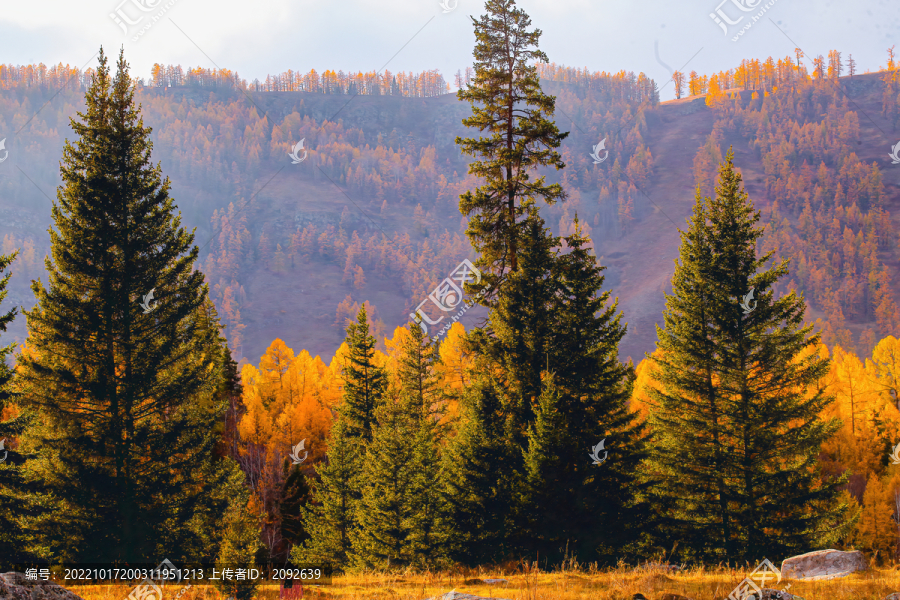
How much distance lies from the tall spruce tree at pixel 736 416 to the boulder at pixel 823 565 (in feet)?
26.5

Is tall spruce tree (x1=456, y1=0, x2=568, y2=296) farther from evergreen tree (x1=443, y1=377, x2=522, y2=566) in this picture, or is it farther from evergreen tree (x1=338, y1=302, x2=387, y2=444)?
evergreen tree (x1=338, y1=302, x2=387, y2=444)

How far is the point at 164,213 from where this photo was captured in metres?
20.4

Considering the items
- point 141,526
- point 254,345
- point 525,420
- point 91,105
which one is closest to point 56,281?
point 91,105

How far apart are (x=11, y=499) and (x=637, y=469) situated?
19152mm

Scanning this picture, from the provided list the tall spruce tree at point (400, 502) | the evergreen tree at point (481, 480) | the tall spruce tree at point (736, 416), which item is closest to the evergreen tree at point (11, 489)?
the evergreen tree at point (481, 480)

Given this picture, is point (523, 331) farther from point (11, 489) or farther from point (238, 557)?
point (11, 489)

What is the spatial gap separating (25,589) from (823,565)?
13852 millimetres

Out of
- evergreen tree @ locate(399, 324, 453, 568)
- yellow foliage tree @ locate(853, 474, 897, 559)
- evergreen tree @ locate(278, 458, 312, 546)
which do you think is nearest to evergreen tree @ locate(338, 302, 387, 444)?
evergreen tree @ locate(399, 324, 453, 568)

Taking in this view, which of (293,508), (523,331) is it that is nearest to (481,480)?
(523,331)

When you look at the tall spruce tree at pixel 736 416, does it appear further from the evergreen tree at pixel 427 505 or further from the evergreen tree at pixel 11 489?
the evergreen tree at pixel 11 489

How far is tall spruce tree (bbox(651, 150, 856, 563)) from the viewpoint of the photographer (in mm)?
20344

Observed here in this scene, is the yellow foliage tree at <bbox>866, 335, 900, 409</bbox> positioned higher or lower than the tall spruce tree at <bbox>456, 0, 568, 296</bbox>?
lower

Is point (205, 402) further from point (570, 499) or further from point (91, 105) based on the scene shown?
point (570, 499)

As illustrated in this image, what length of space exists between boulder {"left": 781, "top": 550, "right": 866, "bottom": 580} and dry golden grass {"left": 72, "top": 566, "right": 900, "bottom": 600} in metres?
0.32
